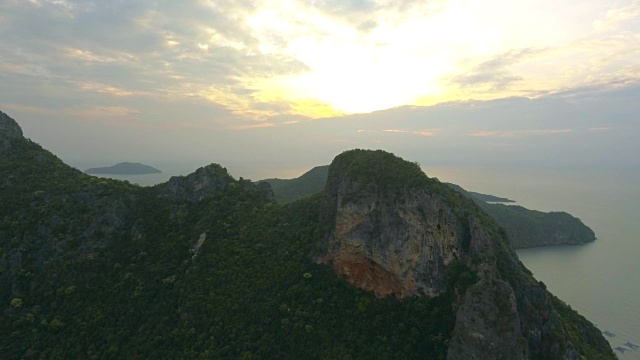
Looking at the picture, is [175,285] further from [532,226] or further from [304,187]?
[532,226]

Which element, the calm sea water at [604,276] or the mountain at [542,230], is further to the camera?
the mountain at [542,230]

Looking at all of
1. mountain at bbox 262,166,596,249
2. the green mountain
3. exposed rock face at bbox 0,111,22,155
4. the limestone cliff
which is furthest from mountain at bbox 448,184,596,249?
exposed rock face at bbox 0,111,22,155

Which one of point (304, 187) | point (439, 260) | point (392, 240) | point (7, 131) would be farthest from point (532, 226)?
point (7, 131)

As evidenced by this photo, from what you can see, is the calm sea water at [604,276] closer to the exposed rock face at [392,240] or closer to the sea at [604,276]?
the sea at [604,276]

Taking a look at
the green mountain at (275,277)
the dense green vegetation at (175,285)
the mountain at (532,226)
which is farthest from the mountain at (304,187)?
the green mountain at (275,277)

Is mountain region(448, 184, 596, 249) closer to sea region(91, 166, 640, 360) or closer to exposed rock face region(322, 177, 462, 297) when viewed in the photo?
sea region(91, 166, 640, 360)
